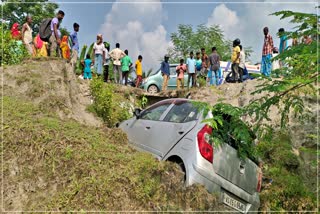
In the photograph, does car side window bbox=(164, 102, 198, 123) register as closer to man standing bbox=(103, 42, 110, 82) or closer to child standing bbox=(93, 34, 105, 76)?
child standing bbox=(93, 34, 105, 76)

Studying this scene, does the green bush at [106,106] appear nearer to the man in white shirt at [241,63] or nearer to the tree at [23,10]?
the man in white shirt at [241,63]

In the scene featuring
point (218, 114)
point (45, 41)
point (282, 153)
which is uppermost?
point (45, 41)

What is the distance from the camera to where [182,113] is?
6012mm

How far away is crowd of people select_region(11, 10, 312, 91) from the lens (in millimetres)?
10703

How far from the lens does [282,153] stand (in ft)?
29.4

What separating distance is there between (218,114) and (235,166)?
832 mm

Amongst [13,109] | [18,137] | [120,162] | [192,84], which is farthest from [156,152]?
[192,84]

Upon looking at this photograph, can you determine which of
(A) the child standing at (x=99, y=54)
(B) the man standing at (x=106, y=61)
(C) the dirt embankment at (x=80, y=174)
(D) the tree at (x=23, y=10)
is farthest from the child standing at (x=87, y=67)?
(D) the tree at (x=23, y=10)

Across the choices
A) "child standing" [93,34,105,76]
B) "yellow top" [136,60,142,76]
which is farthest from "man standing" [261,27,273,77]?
"child standing" [93,34,105,76]

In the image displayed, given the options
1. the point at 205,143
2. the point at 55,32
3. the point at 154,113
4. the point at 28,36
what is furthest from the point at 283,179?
the point at 28,36

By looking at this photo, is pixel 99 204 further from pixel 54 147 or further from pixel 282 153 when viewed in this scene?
pixel 282 153

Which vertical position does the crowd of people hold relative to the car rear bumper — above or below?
above

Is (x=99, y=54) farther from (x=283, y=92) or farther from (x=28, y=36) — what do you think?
(x=283, y=92)

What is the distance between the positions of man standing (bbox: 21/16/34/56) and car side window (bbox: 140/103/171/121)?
5.60 meters
